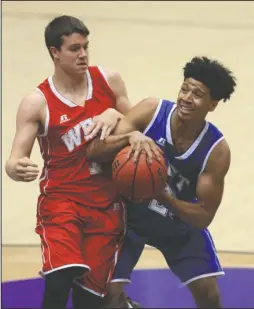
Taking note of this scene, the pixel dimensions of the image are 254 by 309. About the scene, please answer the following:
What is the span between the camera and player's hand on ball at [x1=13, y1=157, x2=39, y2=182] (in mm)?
2701

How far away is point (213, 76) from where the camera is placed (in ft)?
8.79

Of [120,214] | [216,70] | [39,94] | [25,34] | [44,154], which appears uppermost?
[216,70]

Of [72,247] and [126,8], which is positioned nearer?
[72,247]

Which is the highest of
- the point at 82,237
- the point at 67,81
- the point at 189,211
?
the point at 67,81

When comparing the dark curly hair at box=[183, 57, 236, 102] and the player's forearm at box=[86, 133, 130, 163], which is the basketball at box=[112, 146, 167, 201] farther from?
the dark curly hair at box=[183, 57, 236, 102]

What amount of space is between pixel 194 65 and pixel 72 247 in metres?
0.77

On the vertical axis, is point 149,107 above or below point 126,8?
above

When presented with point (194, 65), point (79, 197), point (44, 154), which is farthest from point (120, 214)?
point (194, 65)

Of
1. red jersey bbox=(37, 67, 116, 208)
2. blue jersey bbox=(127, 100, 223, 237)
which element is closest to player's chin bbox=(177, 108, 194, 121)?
blue jersey bbox=(127, 100, 223, 237)

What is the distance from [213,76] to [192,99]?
0.35 ft

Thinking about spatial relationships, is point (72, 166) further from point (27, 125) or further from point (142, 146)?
point (142, 146)

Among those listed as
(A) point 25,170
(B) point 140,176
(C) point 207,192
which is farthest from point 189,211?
(A) point 25,170

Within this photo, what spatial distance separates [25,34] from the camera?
7.55m

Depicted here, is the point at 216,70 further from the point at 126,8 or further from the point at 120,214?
the point at 126,8
